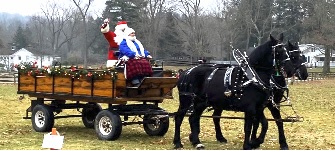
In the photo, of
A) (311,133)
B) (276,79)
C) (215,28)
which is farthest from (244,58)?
(215,28)

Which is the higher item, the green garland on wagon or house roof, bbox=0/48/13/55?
house roof, bbox=0/48/13/55

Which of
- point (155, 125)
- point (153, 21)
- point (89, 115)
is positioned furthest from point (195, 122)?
point (153, 21)

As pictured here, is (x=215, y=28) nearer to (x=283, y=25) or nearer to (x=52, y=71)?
(x=283, y=25)

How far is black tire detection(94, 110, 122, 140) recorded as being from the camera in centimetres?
1073

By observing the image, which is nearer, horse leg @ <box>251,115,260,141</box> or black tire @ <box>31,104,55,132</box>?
horse leg @ <box>251,115,260,141</box>

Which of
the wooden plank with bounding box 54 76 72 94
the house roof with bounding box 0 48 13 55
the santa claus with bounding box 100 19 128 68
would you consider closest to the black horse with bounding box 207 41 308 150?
the santa claus with bounding box 100 19 128 68

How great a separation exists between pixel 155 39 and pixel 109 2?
7.82 m

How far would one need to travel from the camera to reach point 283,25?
222 feet

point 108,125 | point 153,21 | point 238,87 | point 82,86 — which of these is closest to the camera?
point 238,87

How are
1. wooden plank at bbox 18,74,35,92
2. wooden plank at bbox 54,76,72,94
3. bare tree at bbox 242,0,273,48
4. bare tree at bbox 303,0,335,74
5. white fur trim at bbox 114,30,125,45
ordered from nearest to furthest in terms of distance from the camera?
white fur trim at bbox 114,30,125,45, wooden plank at bbox 54,76,72,94, wooden plank at bbox 18,74,35,92, bare tree at bbox 303,0,335,74, bare tree at bbox 242,0,273,48

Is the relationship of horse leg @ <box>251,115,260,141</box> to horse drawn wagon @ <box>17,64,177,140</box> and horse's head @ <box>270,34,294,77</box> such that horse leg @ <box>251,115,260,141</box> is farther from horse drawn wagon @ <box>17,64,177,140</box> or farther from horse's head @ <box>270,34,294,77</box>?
horse drawn wagon @ <box>17,64,177,140</box>

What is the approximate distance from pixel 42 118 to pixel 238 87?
17.3ft

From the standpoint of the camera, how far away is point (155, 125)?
12.1 meters

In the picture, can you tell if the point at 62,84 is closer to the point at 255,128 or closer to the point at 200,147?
the point at 200,147
